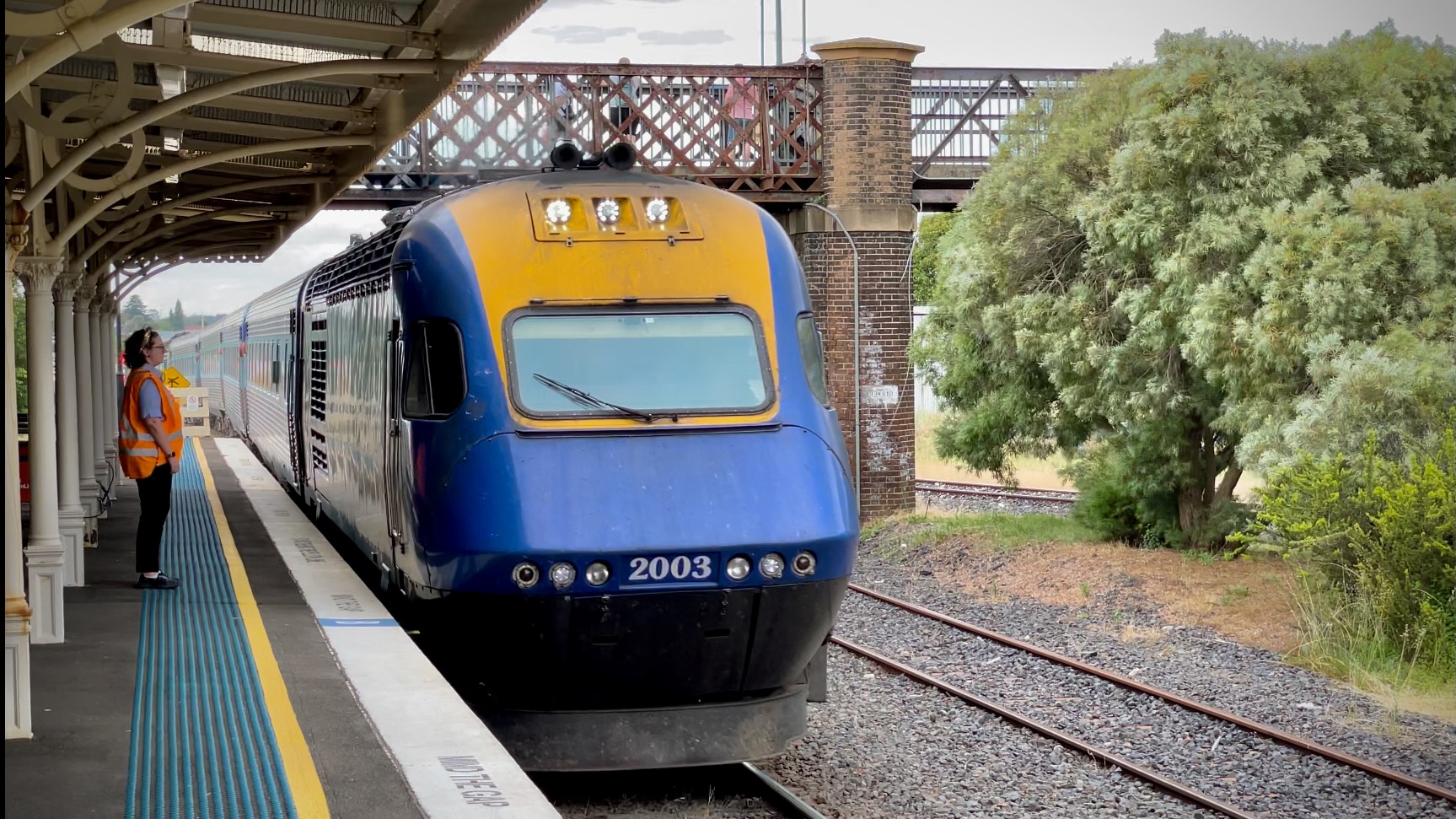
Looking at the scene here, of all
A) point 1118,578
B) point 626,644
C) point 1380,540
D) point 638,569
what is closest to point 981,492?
point 1118,578

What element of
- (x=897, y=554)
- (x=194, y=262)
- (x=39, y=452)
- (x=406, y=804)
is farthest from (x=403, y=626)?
(x=194, y=262)

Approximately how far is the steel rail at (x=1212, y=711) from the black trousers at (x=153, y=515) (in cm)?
723

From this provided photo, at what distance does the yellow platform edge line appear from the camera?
527 cm

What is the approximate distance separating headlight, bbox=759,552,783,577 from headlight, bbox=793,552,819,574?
8cm

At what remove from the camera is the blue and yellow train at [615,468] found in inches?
291

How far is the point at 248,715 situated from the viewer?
21.1 ft

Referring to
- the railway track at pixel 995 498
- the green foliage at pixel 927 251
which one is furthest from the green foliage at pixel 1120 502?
the green foliage at pixel 927 251

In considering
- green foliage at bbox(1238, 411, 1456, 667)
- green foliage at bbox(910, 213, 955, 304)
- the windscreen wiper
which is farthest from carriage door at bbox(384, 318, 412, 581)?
green foliage at bbox(910, 213, 955, 304)

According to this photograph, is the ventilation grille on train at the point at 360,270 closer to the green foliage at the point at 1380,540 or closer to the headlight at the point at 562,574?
the headlight at the point at 562,574

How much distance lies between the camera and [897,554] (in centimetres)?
2100

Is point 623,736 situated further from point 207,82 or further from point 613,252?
point 207,82

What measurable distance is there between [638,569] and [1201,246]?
1102cm

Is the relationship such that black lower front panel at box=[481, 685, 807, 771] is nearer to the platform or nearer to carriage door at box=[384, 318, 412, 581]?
the platform

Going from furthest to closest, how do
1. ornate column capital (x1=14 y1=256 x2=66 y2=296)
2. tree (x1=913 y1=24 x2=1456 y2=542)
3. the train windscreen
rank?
tree (x1=913 y1=24 x2=1456 y2=542)
ornate column capital (x1=14 y1=256 x2=66 y2=296)
the train windscreen
